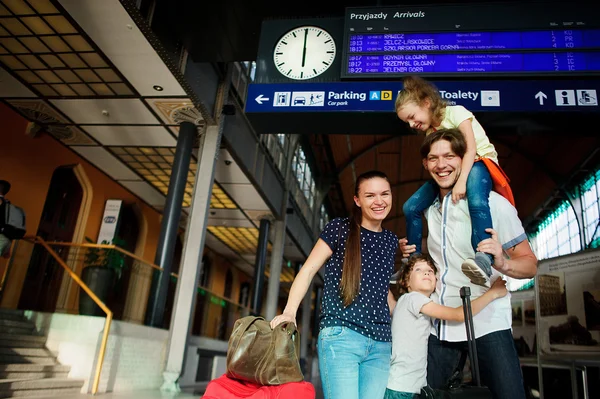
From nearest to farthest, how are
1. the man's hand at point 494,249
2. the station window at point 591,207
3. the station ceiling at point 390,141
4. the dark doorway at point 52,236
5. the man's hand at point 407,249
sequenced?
1. the man's hand at point 494,249
2. the man's hand at point 407,249
3. the station ceiling at point 390,141
4. the dark doorway at point 52,236
5. the station window at point 591,207

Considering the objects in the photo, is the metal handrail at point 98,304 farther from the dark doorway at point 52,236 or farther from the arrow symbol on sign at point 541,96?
the arrow symbol on sign at point 541,96

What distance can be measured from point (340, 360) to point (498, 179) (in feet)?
3.45

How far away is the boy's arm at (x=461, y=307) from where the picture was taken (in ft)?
6.01

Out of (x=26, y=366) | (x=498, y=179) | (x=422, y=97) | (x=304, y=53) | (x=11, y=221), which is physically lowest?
(x=26, y=366)

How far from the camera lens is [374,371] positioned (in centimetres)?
196

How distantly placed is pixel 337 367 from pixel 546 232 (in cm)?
2477

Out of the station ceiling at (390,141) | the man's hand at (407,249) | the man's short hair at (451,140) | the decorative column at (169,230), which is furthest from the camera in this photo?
the decorative column at (169,230)

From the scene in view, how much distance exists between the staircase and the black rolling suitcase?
222 inches

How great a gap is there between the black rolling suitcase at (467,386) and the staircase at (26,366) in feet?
18.5

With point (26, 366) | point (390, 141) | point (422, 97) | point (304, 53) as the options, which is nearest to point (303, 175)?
point (390, 141)

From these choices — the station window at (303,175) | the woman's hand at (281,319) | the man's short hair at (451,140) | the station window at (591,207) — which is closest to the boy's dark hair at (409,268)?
the man's short hair at (451,140)

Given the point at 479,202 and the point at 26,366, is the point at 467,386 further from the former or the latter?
the point at 26,366

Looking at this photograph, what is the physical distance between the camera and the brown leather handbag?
177 centimetres

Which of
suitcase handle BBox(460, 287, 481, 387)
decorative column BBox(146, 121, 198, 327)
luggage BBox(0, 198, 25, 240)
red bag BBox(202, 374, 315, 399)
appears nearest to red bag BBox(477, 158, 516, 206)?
suitcase handle BBox(460, 287, 481, 387)
